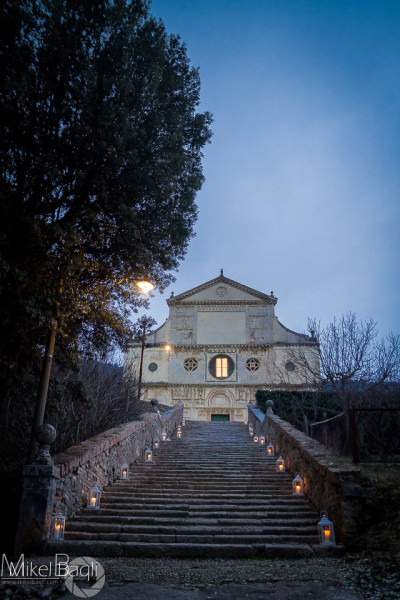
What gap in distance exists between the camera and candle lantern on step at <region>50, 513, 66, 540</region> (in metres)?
5.97

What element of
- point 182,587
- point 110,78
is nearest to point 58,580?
point 182,587

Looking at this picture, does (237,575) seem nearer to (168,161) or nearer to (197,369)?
(168,161)

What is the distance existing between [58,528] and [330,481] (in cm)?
431

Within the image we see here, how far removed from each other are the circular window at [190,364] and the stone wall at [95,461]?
16.0 meters

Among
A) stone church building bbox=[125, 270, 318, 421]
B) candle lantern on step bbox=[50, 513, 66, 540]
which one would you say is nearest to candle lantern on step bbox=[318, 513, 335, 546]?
candle lantern on step bbox=[50, 513, 66, 540]

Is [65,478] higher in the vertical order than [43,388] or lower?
lower

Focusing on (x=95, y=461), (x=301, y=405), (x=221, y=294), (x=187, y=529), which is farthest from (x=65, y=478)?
(x=221, y=294)

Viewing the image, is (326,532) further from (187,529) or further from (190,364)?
(190,364)

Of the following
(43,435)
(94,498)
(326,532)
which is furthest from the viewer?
(94,498)

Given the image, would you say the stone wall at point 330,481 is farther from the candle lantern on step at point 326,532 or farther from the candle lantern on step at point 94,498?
the candle lantern on step at point 94,498


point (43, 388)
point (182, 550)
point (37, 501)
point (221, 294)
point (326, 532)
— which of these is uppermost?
point (221, 294)

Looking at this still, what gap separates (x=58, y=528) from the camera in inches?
236

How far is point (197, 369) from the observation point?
28422 millimetres

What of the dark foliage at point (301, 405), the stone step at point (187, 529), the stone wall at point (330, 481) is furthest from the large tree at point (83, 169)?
the dark foliage at point (301, 405)
